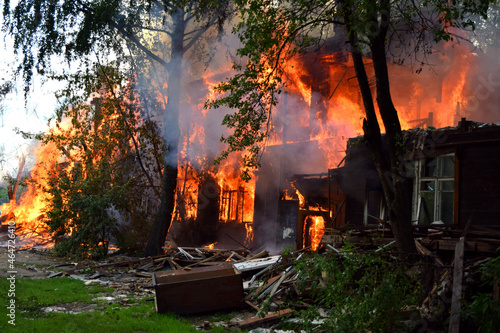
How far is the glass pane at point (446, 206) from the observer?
41.0 ft

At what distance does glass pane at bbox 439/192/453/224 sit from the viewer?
12492 millimetres

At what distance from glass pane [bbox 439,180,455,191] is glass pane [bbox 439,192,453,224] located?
0.47ft

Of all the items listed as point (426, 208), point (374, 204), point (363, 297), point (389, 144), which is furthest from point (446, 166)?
point (363, 297)

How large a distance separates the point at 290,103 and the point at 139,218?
10740 mm

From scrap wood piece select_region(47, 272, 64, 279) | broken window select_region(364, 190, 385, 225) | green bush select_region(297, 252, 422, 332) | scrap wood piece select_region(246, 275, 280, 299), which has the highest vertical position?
broken window select_region(364, 190, 385, 225)

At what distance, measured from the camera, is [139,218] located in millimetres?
20156

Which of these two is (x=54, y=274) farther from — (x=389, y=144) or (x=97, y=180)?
(x=389, y=144)

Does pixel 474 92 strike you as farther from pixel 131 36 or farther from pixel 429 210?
pixel 131 36

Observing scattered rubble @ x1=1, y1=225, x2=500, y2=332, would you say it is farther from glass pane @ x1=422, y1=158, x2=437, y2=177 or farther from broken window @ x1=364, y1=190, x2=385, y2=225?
broken window @ x1=364, y1=190, x2=385, y2=225

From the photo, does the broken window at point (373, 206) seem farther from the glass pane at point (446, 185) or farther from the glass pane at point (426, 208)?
the glass pane at point (446, 185)

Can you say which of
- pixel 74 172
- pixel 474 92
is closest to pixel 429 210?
pixel 474 92

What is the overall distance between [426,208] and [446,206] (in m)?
0.61

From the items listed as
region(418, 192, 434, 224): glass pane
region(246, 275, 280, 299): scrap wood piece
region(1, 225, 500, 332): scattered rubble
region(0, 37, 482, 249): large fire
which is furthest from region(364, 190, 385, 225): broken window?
region(246, 275, 280, 299): scrap wood piece

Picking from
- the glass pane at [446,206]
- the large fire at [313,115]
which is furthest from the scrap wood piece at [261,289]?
the large fire at [313,115]
